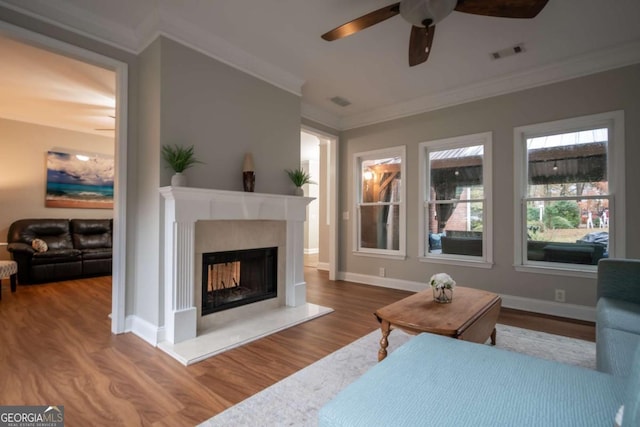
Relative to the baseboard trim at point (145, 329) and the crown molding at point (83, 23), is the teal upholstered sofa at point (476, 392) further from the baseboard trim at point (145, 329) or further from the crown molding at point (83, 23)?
the crown molding at point (83, 23)

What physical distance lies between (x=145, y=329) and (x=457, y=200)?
4.01m

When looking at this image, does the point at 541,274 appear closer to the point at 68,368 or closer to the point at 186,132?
the point at 186,132

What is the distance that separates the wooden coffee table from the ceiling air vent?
3.14 meters

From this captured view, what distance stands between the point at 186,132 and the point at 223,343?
192cm

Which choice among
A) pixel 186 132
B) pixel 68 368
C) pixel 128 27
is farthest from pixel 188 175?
pixel 68 368

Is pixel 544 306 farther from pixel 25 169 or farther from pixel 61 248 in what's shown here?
pixel 25 169

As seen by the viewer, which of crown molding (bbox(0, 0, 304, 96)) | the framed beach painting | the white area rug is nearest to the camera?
the white area rug

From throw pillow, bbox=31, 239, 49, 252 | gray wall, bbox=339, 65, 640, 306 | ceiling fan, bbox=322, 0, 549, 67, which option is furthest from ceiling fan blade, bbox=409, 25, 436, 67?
throw pillow, bbox=31, 239, 49, 252

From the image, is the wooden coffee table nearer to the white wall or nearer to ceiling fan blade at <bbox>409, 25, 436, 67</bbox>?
ceiling fan blade at <bbox>409, 25, 436, 67</bbox>

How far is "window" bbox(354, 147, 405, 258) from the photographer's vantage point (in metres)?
4.82

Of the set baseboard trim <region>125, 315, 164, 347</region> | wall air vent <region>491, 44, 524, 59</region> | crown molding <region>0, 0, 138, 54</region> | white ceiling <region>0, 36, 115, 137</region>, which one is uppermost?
wall air vent <region>491, 44, 524, 59</region>

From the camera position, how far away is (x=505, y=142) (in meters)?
3.84

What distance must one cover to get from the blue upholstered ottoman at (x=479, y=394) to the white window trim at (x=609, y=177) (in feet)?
9.74

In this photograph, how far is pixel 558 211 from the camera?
11.7ft
